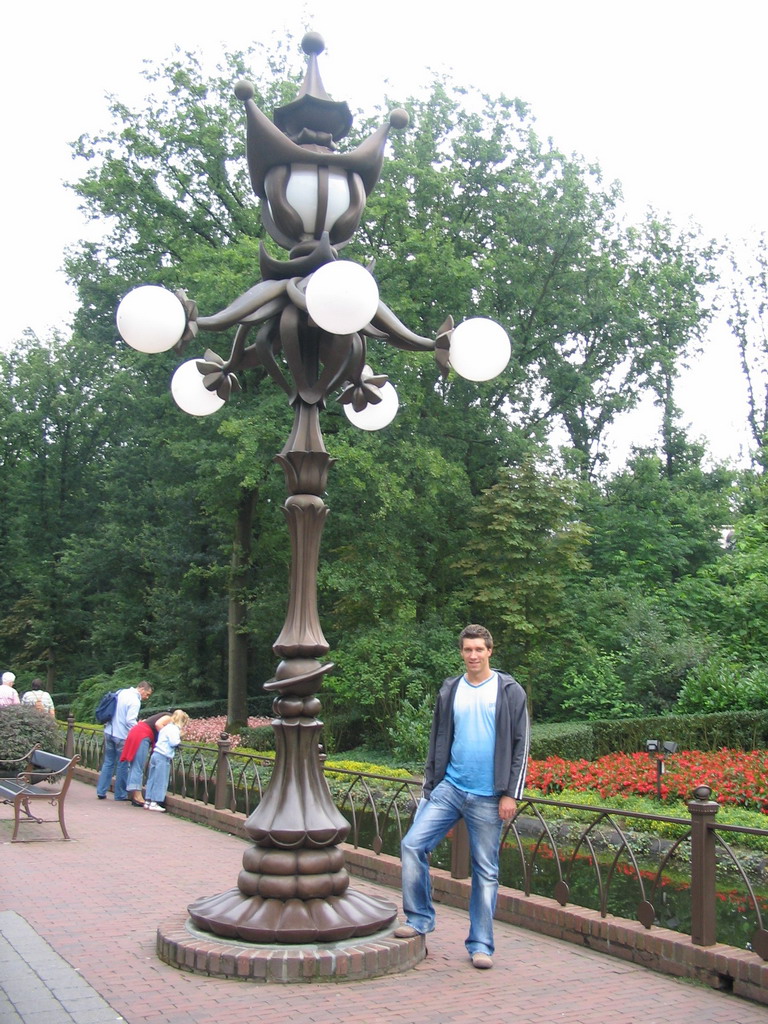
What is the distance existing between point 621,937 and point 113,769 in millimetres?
10326

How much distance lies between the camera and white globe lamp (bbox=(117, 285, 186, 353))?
225 inches

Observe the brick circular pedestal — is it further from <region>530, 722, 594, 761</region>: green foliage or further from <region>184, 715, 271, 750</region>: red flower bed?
<region>184, 715, 271, 750</region>: red flower bed

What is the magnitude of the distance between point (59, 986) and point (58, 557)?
114 ft

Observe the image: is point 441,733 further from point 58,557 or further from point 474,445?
point 58,557

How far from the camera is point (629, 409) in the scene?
30.6 metres

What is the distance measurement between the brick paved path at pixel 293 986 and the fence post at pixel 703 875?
0.95 feet

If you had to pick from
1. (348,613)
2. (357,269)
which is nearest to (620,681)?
(348,613)

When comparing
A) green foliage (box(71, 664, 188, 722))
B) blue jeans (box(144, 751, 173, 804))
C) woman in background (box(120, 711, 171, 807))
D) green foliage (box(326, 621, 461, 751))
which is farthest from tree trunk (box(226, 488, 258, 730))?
blue jeans (box(144, 751, 173, 804))

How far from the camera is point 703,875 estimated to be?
18.0 feet

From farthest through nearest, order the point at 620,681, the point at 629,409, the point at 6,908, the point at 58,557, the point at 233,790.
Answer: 1. the point at 58,557
2. the point at 629,409
3. the point at 620,681
4. the point at 233,790
5. the point at 6,908

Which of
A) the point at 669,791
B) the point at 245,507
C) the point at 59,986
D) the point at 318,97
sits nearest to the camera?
the point at 59,986

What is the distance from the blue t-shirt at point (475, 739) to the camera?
5531mm

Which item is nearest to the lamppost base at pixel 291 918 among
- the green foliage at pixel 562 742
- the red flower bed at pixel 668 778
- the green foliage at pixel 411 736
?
the red flower bed at pixel 668 778

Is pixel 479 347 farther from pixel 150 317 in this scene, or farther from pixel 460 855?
pixel 460 855
